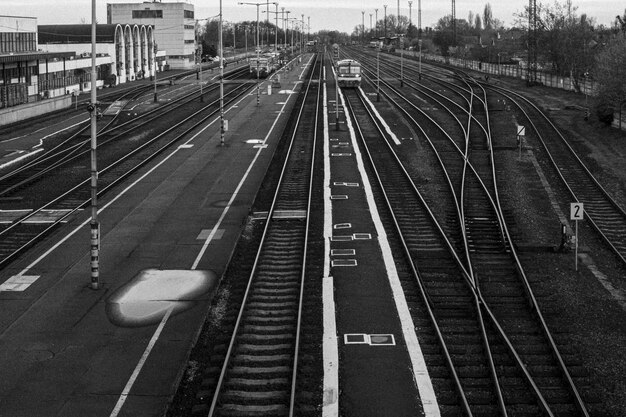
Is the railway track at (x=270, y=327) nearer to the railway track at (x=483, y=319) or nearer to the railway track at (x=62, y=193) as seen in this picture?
the railway track at (x=483, y=319)

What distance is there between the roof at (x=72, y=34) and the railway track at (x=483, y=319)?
218ft

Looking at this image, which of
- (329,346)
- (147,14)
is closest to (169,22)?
(147,14)

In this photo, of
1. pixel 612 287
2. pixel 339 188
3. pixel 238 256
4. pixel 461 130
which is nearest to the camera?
pixel 612 287

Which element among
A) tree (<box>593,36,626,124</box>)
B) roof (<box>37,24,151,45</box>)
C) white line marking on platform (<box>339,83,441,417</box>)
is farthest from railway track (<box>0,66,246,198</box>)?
tree (<box>593,36,626,124</box>)

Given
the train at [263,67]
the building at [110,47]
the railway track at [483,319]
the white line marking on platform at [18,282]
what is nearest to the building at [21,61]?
the building at [110,47]

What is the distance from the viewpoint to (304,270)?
17609 millimetres

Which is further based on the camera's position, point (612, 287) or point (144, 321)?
point (612, 287)

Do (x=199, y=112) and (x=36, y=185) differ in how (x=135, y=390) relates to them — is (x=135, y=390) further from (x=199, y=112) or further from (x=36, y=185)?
(x=199, y=112)

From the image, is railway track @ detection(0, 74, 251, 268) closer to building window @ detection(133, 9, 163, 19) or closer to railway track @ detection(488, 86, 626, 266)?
railway track @ detection(488, 86, 626, 266)

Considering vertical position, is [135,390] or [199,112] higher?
[199,112]

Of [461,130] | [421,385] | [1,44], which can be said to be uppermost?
[1,44]

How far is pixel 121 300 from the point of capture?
634 inches

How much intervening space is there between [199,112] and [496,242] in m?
36.6

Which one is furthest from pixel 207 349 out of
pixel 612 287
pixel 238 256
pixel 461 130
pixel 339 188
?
pixel 461 130
